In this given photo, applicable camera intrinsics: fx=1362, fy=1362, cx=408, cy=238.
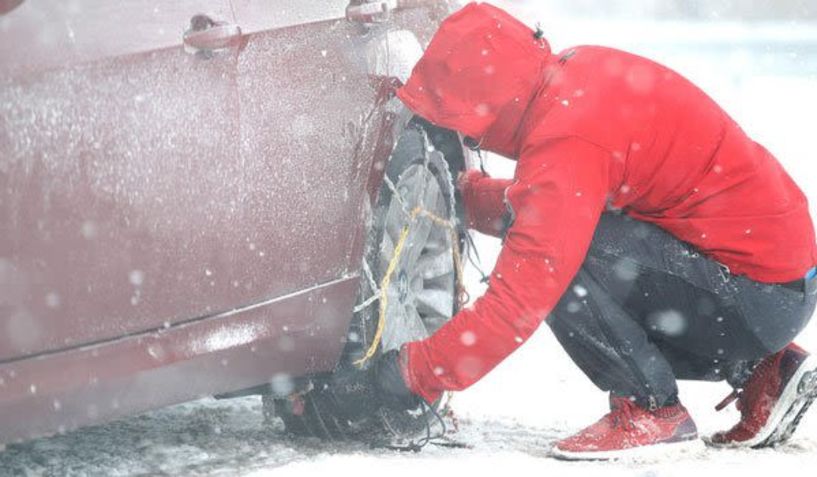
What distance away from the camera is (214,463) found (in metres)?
3.31

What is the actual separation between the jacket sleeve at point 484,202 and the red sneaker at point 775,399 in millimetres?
769

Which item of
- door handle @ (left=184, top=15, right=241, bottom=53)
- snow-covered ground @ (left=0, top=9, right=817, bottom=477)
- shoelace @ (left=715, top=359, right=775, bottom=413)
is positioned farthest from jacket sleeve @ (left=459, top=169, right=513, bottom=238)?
door handle @ (left=184, top=15, right=241, bottom=53)

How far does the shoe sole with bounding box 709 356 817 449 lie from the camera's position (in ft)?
11.3

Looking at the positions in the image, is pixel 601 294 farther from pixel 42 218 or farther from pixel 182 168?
pixel 42 218

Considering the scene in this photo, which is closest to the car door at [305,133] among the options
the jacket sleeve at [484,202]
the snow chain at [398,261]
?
the snow chain at [398,261]

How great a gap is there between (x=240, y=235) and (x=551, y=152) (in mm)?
681

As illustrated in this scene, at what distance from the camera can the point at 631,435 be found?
3334 mm

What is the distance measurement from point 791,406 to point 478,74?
1246 millimetres

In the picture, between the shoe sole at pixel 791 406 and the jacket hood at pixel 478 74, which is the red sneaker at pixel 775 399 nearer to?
the shoe sole at pixel 791 406

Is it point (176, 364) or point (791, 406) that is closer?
point (176, 364)

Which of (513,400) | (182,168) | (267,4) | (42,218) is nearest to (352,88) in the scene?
(267,4)

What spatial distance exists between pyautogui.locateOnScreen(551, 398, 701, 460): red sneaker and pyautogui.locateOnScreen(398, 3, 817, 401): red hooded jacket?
1.30 feet

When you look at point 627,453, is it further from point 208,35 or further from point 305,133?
point 208,35

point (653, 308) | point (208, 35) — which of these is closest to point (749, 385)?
point (653, 308)
